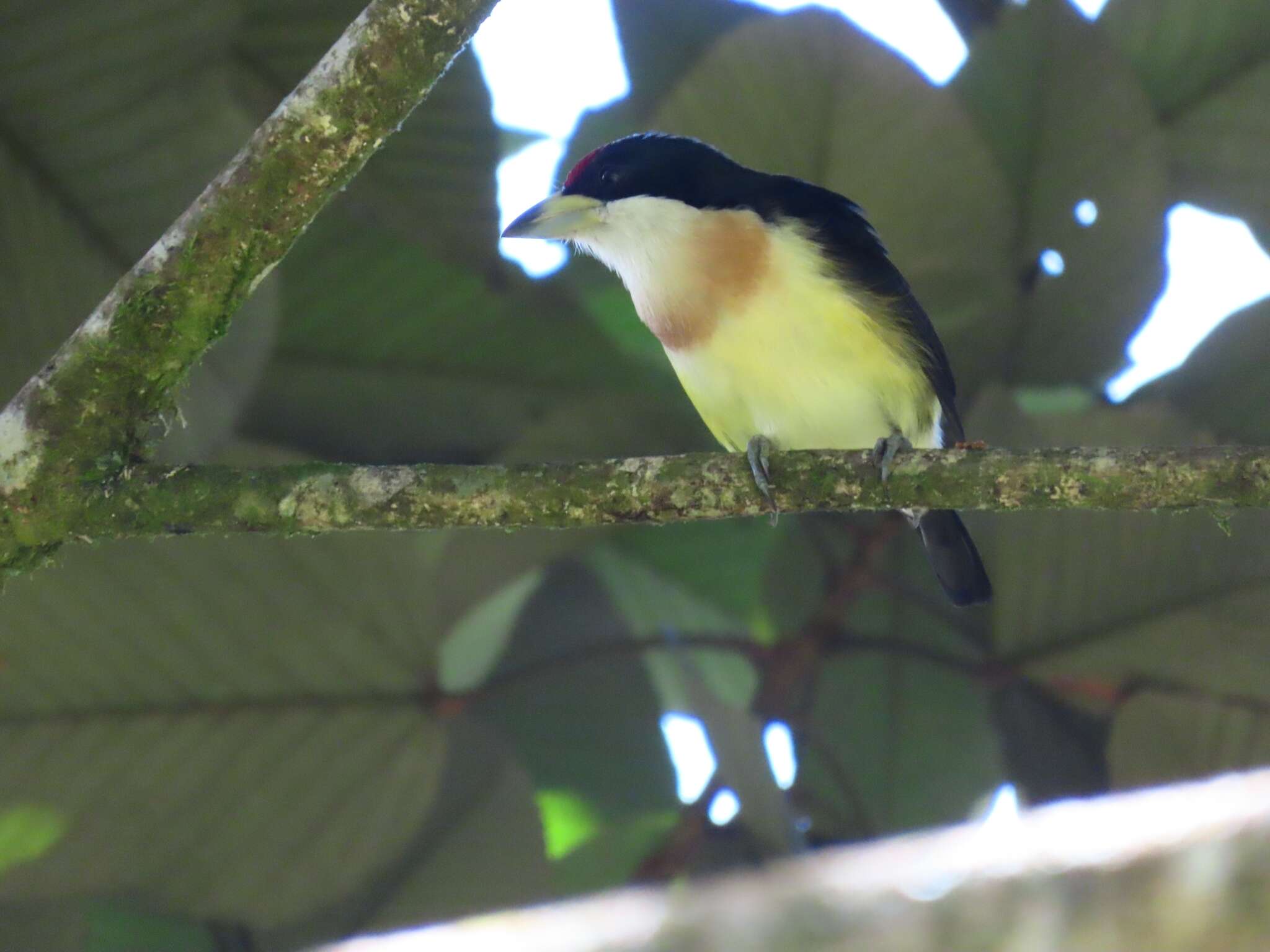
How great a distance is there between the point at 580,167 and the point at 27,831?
206 cm

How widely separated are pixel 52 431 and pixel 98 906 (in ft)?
6.33

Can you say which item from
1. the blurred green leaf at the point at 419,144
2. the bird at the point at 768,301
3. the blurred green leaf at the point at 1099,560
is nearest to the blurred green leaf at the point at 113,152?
the blurred green leaf at the point at 419,144

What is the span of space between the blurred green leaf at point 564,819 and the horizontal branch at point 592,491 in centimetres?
184

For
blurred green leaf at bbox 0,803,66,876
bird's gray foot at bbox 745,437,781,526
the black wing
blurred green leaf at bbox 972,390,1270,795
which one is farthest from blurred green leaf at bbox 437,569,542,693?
bird's gray foot at bbox 745,437,781,526

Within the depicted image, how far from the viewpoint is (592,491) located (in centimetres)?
193

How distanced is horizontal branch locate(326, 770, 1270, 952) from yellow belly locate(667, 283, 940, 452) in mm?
2332

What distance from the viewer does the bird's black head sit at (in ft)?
10.1

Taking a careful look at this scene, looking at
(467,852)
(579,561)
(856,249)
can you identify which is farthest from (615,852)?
(856,249)

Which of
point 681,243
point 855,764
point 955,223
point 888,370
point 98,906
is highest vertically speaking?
point 955,223

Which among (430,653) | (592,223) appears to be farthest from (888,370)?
(430,653)

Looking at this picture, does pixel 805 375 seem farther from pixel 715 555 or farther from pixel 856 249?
pixel 715 555

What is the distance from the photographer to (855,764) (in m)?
3.63

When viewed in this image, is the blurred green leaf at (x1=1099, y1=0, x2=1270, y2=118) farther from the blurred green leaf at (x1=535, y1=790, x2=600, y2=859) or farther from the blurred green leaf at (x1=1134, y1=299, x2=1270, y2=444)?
the blurred green leaf at (x1=535, y1=790, x2=600, y2=859)

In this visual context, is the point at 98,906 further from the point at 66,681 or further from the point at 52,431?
the point at 52,431
